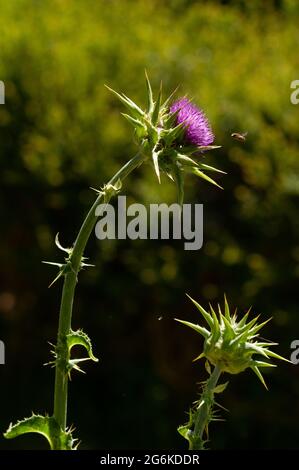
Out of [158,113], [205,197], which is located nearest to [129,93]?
[205,197]

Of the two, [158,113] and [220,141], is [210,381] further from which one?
[220,141]

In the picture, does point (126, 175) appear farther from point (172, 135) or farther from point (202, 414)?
point (202, 414)

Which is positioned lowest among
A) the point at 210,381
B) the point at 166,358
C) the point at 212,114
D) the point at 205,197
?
the point at 210,381

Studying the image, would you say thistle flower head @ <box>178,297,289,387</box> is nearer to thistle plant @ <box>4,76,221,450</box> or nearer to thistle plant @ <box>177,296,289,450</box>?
thistle plant @ <box>177,296,289,450</box>

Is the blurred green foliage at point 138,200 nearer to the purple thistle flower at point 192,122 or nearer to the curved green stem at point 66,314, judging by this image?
the purple thistle flower at point 192,122

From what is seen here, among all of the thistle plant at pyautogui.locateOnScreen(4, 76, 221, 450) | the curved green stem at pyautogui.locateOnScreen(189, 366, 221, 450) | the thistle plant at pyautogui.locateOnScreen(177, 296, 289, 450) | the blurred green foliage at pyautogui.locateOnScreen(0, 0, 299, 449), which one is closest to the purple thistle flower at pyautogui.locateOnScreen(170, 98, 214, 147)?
the thistle plant at pyautogui.locateOnScreen(4, 76, 221, 450)

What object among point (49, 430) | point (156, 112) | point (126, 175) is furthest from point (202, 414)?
point (156, 112)

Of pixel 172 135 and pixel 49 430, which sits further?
pixel 172 135
